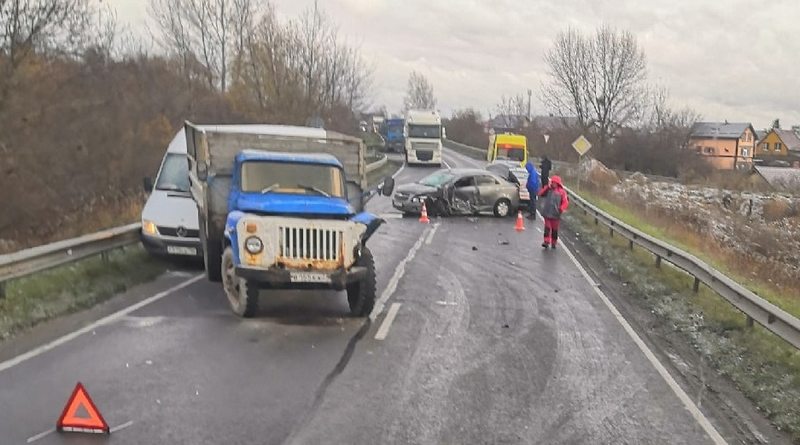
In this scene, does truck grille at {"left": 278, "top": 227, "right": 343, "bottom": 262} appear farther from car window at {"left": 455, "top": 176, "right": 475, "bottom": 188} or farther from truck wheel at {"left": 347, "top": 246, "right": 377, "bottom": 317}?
car window at {"left": 455, "top": 176, "right": 475, "bottom": 188}

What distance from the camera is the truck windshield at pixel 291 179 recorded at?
36.8 feet

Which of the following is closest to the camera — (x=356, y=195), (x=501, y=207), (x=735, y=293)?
(x=735, y=293)

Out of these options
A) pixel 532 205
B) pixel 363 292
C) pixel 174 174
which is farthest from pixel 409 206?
pixel 363 292

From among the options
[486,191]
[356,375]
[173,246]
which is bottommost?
[486,191]

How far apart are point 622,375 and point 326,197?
4.82 metres

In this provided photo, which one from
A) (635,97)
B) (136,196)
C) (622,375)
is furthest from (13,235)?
(635,97)

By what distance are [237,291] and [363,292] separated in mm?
1692

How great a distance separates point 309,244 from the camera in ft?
33.1

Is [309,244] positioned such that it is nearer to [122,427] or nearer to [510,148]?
[122,427]

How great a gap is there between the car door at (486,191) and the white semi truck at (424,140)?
1072 inches

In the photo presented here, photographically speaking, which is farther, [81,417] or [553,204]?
[553,204]

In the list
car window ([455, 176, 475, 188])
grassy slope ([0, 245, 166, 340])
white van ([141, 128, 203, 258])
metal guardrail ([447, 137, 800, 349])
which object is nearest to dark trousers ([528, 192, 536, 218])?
car window ([455, 176, 475, 188])

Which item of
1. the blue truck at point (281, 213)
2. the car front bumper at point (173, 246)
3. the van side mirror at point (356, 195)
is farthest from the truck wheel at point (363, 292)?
the car front bumper at point (173, 246)

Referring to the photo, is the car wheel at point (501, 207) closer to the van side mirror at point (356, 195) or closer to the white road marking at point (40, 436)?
the van side mirror at point (356, 195)
